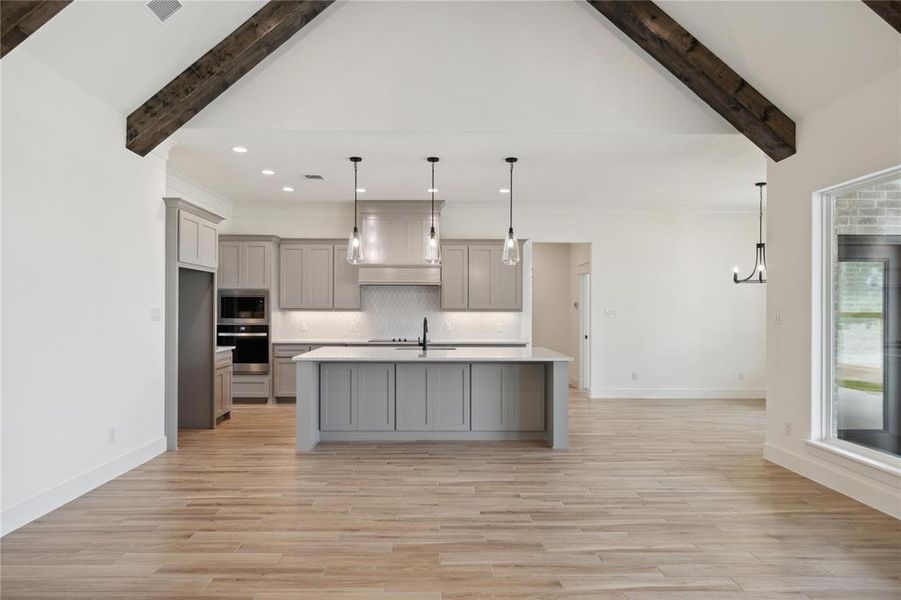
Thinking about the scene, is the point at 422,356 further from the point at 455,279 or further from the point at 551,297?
the point at 551,297

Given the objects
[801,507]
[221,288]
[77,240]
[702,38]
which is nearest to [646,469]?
[801,507]

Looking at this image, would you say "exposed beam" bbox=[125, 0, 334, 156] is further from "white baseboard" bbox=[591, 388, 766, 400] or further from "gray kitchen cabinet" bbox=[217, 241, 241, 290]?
"white baseboard" bbox=[591, 388, 766, 400]

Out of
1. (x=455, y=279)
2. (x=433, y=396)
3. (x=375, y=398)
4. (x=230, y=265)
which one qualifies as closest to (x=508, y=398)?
(x=433, y=396)

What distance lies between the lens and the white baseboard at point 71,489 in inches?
129

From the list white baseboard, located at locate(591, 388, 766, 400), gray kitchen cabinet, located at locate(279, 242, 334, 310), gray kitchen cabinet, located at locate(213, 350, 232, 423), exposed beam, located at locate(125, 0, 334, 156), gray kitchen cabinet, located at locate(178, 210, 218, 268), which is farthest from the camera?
white baseboard, located at locate(591, 388, 766, 400)

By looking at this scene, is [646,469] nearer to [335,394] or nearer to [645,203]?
[335,394]

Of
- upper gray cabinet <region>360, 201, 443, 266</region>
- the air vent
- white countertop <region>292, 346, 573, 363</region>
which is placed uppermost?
the air vent

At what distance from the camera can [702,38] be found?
14.1 feet

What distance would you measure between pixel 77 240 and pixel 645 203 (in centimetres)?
695

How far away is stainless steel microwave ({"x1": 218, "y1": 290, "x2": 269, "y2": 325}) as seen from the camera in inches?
307

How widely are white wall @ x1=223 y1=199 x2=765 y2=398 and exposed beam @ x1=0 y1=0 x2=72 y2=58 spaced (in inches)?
208

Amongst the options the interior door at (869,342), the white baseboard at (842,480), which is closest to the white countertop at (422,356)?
the white baseboard at (842,480)

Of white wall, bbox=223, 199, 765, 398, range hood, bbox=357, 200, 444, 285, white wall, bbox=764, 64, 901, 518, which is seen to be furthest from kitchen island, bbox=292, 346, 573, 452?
white wall, bbox=223, 199, 765, 398

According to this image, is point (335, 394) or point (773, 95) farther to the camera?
point (335, 394)
